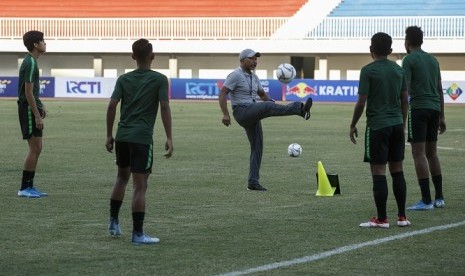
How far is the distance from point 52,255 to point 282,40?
5049 centimetres

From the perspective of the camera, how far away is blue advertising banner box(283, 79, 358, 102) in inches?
2058

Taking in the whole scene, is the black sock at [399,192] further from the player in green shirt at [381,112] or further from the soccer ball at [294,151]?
the soccer ball at [294,151]

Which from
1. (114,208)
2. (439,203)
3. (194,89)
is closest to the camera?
(114,208)

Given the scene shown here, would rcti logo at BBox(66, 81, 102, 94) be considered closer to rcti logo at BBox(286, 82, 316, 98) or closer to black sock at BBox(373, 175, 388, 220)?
rcti logo at BBox(286, 82, 316, 98)

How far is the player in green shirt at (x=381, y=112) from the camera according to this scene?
11.2m

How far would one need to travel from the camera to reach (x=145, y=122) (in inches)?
397

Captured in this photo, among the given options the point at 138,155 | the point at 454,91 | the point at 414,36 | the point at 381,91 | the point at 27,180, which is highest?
the point at 454,91

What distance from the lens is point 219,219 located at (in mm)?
11977

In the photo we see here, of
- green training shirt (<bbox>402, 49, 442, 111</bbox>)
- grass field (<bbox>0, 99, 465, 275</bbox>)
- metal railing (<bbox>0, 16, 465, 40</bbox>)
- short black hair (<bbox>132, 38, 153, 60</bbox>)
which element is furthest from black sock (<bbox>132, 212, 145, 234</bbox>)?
metal railing (<bbox>0, 16, 465, 40</bbox>)

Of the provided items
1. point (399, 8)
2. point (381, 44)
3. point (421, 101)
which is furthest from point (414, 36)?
point (399, 8)

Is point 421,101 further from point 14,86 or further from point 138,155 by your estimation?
point 14,86

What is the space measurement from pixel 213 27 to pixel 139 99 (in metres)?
51.8

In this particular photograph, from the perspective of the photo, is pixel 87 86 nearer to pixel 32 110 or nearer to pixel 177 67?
pixel 177 67

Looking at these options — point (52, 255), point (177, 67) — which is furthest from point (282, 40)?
point (52, 255)
